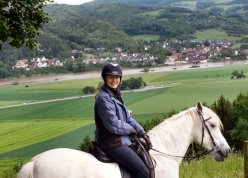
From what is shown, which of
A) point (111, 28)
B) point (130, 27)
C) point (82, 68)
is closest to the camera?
point (82, 68)

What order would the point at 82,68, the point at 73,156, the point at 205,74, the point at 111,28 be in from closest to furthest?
the point at 73,156
the point at 205,74
the point at 82,68
the point at 111,28

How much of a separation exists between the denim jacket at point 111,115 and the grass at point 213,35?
134290mm

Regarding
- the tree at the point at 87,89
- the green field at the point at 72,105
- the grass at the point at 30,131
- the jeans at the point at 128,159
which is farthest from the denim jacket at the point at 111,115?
the tree at the point at 87,89

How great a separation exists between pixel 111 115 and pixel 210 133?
183 centimetres

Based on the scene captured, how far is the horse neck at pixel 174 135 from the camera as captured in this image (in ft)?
17.4

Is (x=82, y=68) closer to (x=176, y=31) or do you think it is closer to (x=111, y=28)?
(x=111, y=28)

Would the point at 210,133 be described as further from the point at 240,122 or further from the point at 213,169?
the point at 240,122

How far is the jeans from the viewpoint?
15.0ft

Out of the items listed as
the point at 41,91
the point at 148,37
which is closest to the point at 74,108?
the point at 41,91

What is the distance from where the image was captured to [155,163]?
16.5 ft

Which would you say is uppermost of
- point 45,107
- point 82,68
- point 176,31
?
point 176,31

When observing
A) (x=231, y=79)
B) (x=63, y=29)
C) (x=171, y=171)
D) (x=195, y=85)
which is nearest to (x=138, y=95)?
(x=195, y=85)

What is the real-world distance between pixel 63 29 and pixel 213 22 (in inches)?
2650

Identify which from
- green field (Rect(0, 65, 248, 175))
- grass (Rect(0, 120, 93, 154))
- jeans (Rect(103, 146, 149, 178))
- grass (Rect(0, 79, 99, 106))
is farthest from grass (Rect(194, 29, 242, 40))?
jeans (Rect(103, 146, 149, 178))
